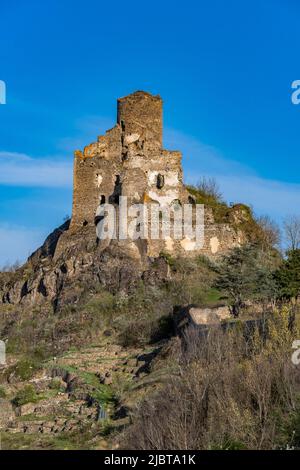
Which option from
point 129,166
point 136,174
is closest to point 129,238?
point 136,174

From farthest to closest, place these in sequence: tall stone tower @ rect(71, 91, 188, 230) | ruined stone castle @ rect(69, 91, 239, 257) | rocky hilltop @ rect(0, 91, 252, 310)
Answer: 1. tall stone tower @ rect(71, 91, 188, 230)
2. ruined stone castle @ rect(69, 91, 239, 257)
3. rocky hilltop @ rect(0, 91, 252, 310)

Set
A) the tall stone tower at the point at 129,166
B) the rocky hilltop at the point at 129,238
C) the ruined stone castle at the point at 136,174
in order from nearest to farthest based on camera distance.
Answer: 1. the rocky hilltop at the point at 129,238
2. the ruined stone castle at the point at 136,174
3. the tall stone tower at the point at 129,166

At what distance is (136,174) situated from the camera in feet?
143

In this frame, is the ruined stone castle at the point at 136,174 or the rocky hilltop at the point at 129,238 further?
the ruined stone castle at the point at 136,174

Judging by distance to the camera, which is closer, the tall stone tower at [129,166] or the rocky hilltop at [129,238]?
the rocky hilltop at [129,238]

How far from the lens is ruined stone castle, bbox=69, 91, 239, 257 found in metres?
43.2

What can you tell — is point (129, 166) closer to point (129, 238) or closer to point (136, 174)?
point (136, 174)

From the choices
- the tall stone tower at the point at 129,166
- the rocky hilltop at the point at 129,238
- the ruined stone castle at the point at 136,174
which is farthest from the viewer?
the tall stone tower at the point at 129,166

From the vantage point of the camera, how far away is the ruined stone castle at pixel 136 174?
4319cm

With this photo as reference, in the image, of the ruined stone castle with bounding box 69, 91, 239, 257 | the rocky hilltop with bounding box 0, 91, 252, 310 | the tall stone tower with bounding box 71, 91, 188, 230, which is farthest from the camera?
the tall stone tower with bounding box 71, 91, 188, 230

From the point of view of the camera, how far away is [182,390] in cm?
1853

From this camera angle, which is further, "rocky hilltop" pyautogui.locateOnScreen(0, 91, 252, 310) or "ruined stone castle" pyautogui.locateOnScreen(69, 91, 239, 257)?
"ruined stone castle" pyautogui.locateOnScreen(69, 91, 239, 257)

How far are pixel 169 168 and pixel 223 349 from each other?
25.0 m
